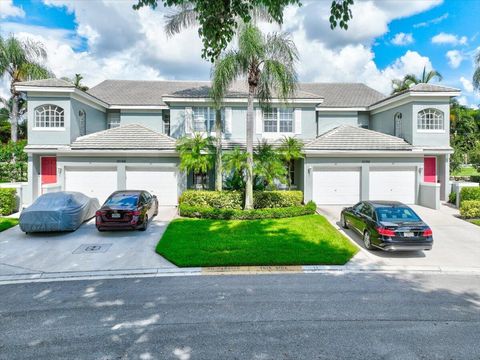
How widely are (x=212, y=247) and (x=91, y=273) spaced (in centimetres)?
373

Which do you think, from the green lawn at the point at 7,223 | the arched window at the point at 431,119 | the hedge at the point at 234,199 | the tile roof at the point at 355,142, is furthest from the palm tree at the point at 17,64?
the arched window at the point at 431,119

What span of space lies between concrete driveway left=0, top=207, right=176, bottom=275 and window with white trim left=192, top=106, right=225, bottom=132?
29.8 feet

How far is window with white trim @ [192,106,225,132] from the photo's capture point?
20156 mm

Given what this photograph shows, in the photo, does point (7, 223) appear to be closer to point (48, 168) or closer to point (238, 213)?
point (48, 168)

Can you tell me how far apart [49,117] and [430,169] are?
25.0 metres

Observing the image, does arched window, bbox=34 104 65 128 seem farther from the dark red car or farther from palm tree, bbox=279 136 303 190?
palm tree, bbox=279 136 303 190

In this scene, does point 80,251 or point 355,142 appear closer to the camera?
point 80,251

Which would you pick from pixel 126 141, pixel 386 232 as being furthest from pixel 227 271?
pixel 126 141

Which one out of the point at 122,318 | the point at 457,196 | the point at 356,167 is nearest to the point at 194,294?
the point at 122,318

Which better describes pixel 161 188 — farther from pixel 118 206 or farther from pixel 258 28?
pixel 258 28

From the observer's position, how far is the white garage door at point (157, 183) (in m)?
18.1

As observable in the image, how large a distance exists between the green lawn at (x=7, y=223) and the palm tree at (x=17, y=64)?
12.0 m

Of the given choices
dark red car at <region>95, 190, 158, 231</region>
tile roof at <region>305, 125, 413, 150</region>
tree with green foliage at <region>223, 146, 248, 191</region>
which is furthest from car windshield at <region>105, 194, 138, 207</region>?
tile roof at <region>305, 125, 413, 150</region>

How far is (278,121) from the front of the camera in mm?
20562
